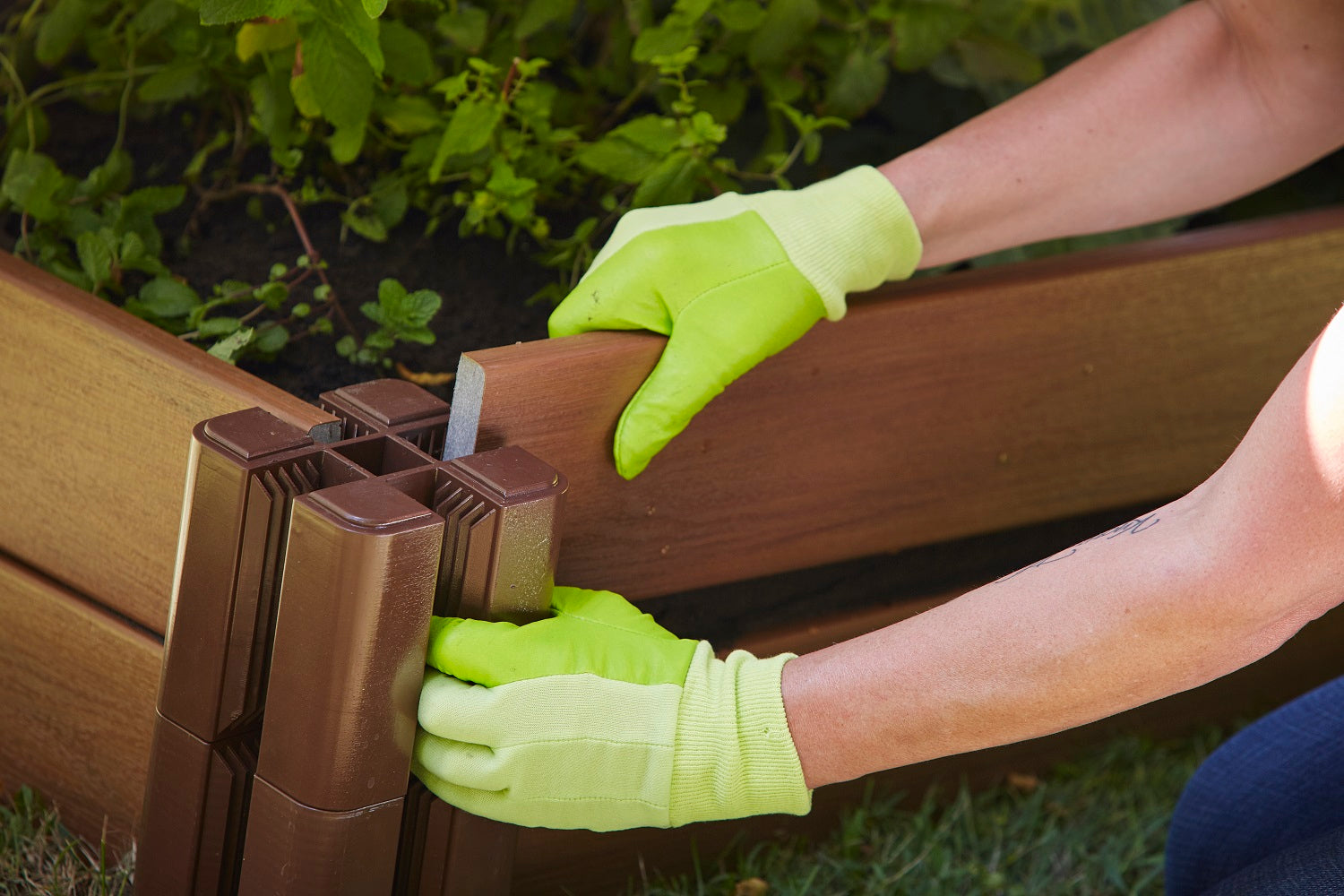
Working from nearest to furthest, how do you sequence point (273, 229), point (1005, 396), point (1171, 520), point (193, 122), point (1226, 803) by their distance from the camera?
point (1171, 520) → point (1226, 803) → point (1005, 396) → point (273, 229) → point (193, 122)

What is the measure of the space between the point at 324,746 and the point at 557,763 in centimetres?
16

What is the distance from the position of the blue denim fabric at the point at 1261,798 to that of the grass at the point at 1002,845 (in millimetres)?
184

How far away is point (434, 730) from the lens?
3.19 feet

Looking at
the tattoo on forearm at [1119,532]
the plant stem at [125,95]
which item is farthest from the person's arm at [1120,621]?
the plant stem at [125,95]

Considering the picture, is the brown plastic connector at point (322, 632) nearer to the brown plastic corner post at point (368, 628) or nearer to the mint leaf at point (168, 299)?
the brown plastic corner post at point (368, 628)

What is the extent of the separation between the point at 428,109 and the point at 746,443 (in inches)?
19.5

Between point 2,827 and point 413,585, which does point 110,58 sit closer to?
point 2,827

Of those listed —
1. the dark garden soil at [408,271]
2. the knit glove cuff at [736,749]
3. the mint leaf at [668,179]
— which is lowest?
the knit glove cuff at [736,749]

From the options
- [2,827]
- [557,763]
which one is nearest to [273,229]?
[2,827]

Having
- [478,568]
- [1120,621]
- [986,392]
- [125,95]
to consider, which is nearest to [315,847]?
[478,568]

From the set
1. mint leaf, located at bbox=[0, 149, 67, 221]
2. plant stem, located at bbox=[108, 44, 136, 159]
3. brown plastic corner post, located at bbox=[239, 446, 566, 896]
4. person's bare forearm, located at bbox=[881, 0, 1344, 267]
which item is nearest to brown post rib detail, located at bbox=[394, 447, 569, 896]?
brown plastic corner post, located at bbox=[239, 446, 566, 896]

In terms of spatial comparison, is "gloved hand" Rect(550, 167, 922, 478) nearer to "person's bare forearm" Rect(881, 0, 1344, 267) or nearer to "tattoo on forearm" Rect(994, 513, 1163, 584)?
"person's bare forearm" Rect(881, 0, 1344, 267)

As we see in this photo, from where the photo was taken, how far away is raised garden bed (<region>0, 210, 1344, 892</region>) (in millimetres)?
1133

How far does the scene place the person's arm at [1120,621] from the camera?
81cm
